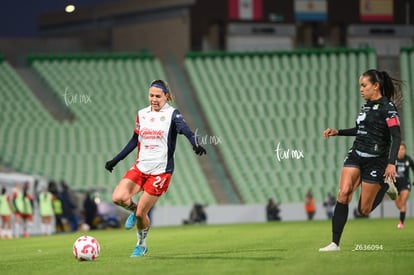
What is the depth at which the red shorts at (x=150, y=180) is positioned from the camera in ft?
45.9

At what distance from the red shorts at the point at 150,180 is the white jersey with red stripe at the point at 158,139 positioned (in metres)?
0.06

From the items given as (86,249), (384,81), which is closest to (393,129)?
(384,81)

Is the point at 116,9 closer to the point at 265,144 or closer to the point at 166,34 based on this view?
the point at 166,34

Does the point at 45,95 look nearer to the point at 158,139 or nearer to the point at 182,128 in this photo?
the point at 158,139

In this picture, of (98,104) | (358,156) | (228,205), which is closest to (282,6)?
(98,104)

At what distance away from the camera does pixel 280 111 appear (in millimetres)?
43969

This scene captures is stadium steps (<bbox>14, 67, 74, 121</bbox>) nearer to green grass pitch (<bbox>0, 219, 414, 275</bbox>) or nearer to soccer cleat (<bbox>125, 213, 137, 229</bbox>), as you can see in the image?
green grass pitch (<bbox>0, 219, 414, 275</bbox>)

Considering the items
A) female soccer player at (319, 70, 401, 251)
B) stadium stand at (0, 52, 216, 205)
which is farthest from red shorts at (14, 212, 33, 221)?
female soccer player at (319, 70, 401, 251)

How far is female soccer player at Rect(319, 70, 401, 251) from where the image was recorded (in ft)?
45.5

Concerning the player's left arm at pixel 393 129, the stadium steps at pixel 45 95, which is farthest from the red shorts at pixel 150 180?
the stadium steps at pixel 45 95

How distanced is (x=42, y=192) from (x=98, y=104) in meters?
10.3

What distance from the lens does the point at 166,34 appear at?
160 ft

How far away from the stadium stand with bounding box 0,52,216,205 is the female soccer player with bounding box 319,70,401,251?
2683 centimetres

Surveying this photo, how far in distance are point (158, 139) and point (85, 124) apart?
99.0 ft
